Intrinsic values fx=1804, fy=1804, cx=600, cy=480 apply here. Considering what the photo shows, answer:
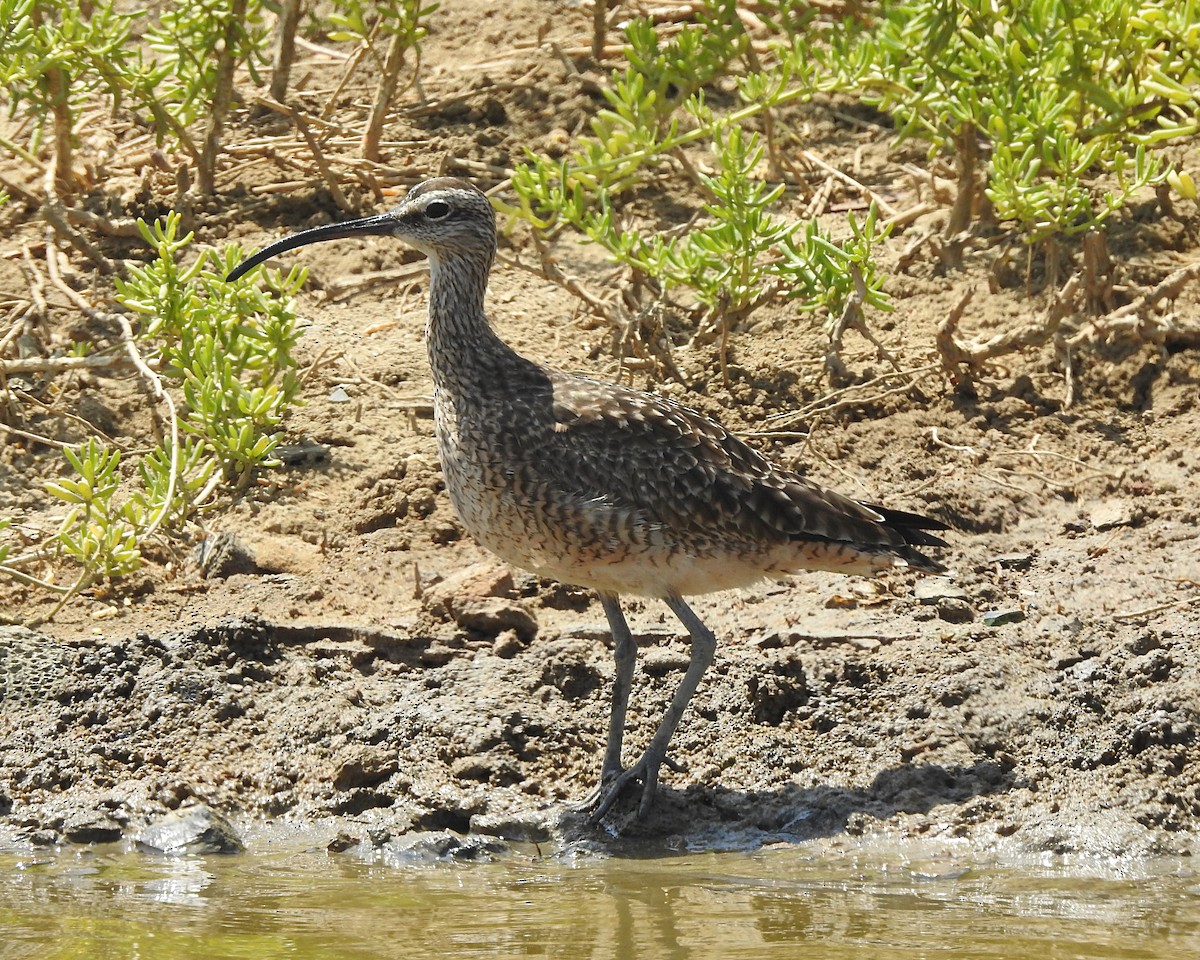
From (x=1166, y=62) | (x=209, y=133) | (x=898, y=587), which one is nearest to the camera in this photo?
(x=898, y=587)

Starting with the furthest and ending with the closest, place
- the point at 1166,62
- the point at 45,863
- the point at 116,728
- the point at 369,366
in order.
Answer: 1. the point at 369,366
2. the point at 1166,62
3. the point at 116,728
4. the point at 45,863

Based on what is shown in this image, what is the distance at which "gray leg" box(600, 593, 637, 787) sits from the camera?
6.68 m

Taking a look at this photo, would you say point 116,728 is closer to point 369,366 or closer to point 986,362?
point 369,366

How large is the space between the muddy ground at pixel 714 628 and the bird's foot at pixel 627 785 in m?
0.07

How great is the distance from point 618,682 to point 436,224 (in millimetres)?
2061

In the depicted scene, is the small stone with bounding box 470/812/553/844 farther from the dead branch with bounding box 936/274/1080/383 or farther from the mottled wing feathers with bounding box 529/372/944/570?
the dead branch with bounding box 936/274/1080/383

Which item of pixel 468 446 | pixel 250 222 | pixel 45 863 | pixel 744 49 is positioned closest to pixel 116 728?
pixel 45 863

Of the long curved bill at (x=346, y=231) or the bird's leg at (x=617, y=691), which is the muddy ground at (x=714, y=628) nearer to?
the bird's leg at (x=617, y=691)

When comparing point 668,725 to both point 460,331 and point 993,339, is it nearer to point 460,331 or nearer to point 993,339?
point 460,331

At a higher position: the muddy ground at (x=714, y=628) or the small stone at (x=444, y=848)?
the muddy ground at (x=714, y=628)

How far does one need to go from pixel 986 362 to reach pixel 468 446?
344cm

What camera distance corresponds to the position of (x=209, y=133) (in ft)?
33.7

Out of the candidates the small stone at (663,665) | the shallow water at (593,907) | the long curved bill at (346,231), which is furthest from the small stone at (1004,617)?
the long curved bill at (346,231)

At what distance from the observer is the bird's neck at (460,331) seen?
7.06 m
